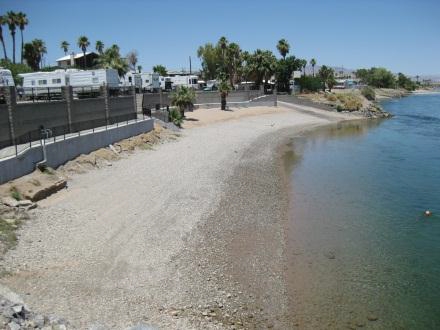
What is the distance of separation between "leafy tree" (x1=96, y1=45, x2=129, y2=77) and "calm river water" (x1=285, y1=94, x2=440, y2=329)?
27.7 m

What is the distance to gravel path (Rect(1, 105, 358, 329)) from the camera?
1332 cm

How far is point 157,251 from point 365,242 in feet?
30.0

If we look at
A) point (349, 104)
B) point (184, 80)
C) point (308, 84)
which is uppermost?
point (184, 80)

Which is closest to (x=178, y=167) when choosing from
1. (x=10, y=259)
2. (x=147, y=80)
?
(x=10, y=259)

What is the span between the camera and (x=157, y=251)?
1741 cm

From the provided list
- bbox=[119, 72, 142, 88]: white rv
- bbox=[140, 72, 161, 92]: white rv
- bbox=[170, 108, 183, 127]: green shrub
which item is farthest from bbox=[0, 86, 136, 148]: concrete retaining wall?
bbox=[140, 72, 161, 92]: white rv

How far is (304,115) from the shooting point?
3034 inches

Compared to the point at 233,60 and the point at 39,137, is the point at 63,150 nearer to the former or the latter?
the point at 39,137

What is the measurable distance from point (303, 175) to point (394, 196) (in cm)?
771

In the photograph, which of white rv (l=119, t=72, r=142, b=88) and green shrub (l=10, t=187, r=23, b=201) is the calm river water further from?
white rv (l=119, t=72, r=142, b=88)

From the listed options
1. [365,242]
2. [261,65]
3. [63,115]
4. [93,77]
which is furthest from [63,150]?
[261,65]

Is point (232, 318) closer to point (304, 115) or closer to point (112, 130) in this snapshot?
point (112, 130)

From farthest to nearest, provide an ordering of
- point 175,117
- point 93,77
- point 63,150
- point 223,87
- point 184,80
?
1. point 184,80
2. point 223,87
3. point 175,117
4. point 93,77
5. point 63,150

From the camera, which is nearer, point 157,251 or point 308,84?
point 157,251
